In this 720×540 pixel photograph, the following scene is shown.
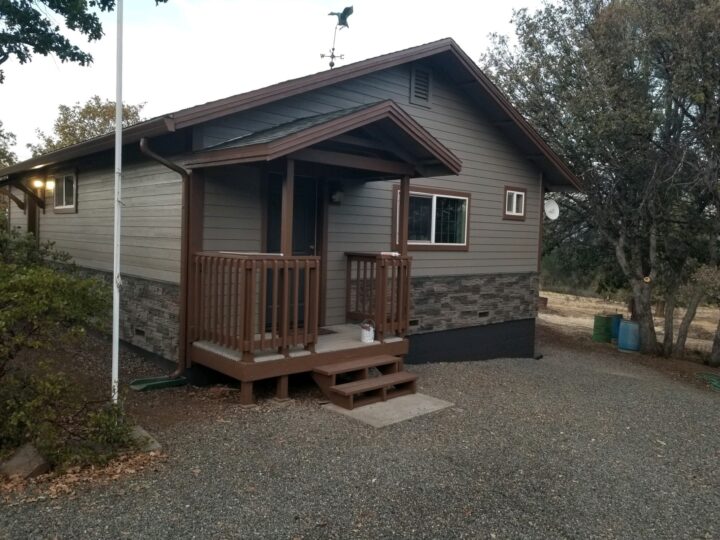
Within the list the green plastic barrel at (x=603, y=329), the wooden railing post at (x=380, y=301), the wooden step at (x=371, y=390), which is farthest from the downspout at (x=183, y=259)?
the green plastic barrel at (x=603, y=329)

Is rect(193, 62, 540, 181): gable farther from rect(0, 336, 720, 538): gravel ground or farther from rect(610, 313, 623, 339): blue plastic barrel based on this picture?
rect(610, 313, 623, 339): blue plastic barrel

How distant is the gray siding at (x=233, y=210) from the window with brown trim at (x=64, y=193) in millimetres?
4273

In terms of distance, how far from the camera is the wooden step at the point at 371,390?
5.56 meters

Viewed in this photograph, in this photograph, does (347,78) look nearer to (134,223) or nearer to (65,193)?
(134,223)

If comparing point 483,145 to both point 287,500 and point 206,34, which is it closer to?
point 287,500

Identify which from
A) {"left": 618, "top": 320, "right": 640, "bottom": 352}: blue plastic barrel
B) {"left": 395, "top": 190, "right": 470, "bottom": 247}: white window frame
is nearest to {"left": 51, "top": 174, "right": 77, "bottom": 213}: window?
{"left": 395, "top": 190, "right": 470, "bottom": 247}: white window frame

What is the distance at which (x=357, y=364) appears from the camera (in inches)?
240

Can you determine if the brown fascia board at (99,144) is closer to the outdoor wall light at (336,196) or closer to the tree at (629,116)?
the outdoor wall light at (336,196)

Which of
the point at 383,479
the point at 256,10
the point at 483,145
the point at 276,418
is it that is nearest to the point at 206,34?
the point at 256,10

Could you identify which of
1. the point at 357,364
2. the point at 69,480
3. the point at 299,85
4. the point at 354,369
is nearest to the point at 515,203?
the point at 299,85

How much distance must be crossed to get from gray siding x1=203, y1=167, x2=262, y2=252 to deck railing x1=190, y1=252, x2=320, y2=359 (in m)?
0.40

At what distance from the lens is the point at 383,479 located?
157 inches

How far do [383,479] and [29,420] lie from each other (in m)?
2.41

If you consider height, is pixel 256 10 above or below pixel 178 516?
Answer: above
